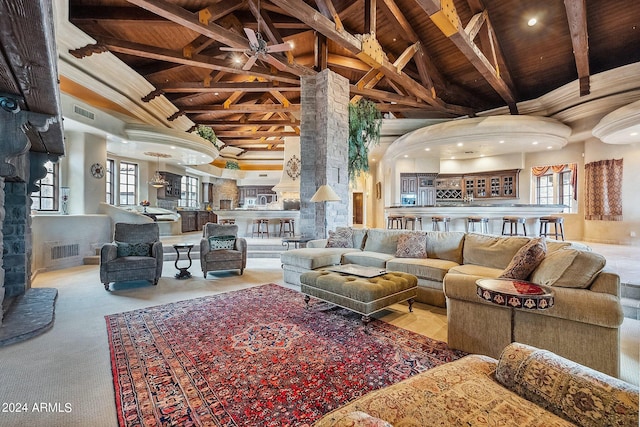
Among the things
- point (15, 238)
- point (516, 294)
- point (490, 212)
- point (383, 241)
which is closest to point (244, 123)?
point (15, 238)

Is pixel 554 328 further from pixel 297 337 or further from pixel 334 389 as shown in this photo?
pixel 297 337

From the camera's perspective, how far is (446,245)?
13.6 feet

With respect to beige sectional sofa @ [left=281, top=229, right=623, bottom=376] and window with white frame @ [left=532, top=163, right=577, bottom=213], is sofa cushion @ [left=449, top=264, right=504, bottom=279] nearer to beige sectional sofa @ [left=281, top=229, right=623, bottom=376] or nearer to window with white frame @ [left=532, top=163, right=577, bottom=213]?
beige sectional sofa @ [left=281, top=229, right=623, bottom=376]

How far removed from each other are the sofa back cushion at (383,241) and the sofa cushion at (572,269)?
2330 mm

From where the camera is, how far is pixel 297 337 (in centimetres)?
274

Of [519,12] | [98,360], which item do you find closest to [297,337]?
[98,360]

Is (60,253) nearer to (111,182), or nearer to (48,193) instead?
(48,193)

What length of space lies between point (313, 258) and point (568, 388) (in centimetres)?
347

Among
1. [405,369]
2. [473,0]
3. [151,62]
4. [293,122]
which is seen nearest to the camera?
[405,369]

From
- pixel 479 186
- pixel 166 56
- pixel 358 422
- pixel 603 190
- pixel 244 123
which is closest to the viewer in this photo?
pixel 358 422

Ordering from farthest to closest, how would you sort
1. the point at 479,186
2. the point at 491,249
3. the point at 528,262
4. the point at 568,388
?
the point at 479,186 < the point at 491,249 < the point at 528,262 < the point at 568,388

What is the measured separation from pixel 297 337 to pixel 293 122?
415 inches

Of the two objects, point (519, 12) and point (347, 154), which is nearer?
point (519, 12)

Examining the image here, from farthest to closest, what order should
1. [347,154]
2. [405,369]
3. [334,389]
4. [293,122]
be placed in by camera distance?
[293,122]
[347,154]
[405,369]
[334,389]
